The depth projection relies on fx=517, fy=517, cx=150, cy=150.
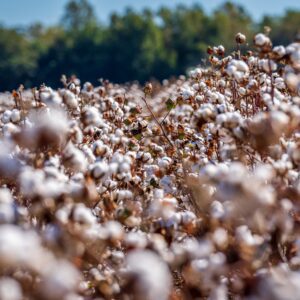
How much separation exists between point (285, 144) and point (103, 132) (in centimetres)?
159

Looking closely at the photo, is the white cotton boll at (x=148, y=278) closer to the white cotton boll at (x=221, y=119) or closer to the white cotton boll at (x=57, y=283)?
the white cotton boll at (x=57, y=283)

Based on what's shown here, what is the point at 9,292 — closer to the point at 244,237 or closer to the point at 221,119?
the point at 244,237

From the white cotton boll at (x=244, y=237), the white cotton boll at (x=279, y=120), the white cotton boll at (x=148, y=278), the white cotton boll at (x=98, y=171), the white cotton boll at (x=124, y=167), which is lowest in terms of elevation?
the white cotton boll at (x=148, y=278)

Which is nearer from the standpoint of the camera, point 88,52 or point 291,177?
point 291,177

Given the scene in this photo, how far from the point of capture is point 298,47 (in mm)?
2623

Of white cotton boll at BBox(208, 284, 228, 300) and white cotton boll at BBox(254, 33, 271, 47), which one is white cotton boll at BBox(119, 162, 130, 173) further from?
white cotton boll at BBox(254, 33, 271, 47)

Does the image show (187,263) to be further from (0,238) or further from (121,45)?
(121,45)

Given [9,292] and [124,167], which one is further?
[124,167]

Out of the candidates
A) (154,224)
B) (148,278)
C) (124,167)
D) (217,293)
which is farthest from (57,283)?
(124,167)

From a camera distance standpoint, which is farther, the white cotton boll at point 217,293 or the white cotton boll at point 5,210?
the white cotton boll at point 217,293

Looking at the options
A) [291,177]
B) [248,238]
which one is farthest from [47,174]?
[291,177]

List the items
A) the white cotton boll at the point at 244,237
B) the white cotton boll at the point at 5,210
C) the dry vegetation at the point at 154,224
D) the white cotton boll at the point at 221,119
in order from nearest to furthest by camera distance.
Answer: the dry vegetation at the point at 154,224 < the white cotton boll at the point at 5,210 < the white cotton boll at the point at 244,237 < the white cotton boll at the point at 221,119

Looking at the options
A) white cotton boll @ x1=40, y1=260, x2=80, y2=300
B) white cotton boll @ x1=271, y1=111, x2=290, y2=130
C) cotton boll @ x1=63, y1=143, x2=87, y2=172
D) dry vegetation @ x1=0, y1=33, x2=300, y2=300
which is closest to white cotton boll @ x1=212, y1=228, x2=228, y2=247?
dry vegetation @ x1=0, y1=33, x2=300, y2=300

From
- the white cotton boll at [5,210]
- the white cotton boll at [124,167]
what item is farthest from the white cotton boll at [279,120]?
the white cotton boll at [5,210]
